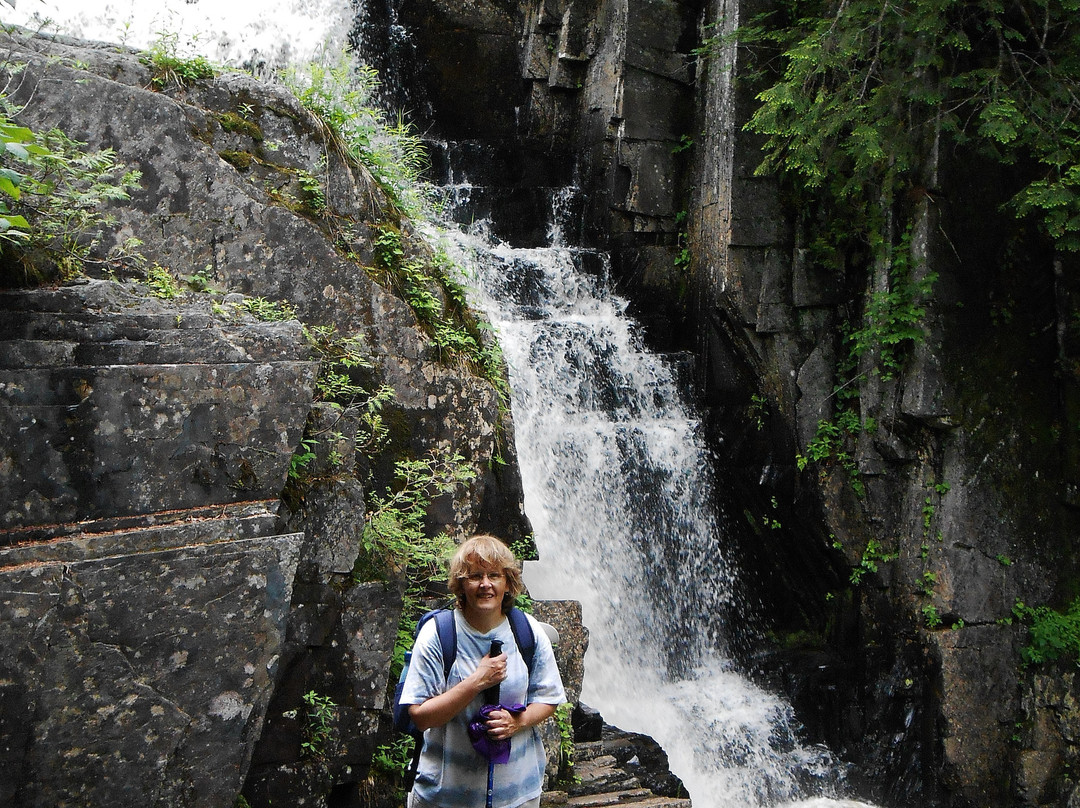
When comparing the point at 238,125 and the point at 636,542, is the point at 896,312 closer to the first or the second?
the point at 636,542

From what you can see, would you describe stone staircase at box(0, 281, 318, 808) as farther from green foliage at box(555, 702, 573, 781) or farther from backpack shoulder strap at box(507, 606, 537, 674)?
green foliage at box(555, 702, 573, 781)

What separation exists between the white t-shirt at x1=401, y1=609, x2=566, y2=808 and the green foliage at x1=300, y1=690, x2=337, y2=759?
4.86 feet

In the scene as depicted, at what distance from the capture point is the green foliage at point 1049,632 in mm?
8016

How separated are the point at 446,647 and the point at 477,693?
0.18 m

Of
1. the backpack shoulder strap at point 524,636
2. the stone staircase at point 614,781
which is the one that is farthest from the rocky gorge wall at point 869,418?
the backpack shoulder strap at point 524,636

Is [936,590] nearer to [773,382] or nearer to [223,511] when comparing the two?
[773,382]

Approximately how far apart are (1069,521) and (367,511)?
730 centimetres

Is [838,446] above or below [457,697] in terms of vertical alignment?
above

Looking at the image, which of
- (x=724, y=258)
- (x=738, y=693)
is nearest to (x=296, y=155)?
(x=724, y=258)

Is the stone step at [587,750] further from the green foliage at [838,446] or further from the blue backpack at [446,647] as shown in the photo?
the green foliage at [838,446]

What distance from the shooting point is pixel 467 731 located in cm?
260

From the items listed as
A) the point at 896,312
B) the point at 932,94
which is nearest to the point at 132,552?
the point at 932,94

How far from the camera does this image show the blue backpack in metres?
2.59

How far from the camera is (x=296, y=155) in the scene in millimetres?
5340
